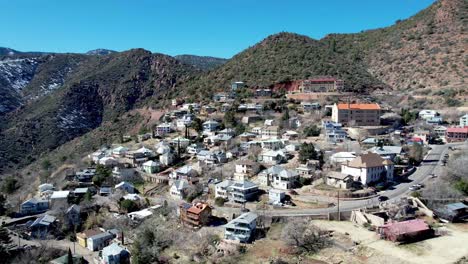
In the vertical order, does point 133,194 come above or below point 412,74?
below

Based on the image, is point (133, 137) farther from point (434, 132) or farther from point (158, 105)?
point (434, 132)

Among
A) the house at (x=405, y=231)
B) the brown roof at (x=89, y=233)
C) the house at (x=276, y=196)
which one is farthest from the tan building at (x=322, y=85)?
the brown roof at (x=89, y=233)

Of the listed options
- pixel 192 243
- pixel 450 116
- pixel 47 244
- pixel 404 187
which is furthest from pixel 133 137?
pixel 450 116

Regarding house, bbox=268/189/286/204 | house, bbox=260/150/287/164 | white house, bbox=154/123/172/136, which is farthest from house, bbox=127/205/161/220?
white house, bbox=154/123/172/136

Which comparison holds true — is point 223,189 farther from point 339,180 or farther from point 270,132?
point 270,132

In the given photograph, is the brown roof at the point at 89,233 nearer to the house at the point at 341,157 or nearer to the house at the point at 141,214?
the house at the point at 141,214

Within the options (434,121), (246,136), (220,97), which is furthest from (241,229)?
(220,97)
